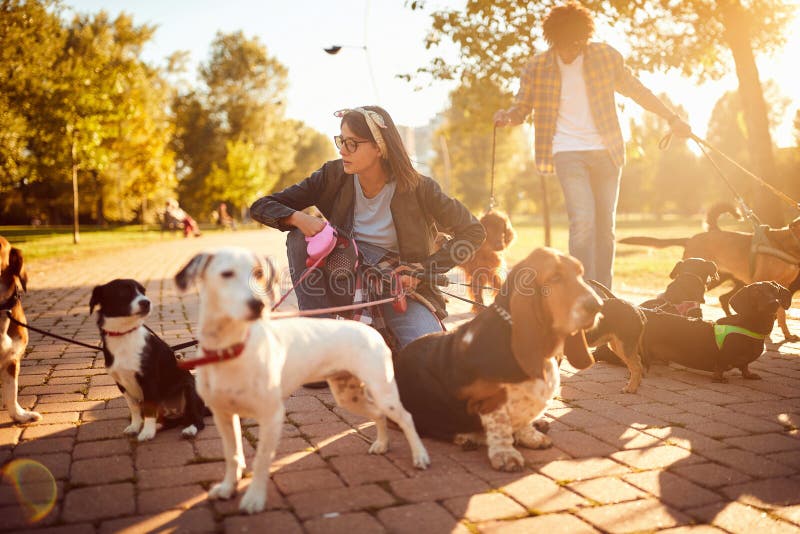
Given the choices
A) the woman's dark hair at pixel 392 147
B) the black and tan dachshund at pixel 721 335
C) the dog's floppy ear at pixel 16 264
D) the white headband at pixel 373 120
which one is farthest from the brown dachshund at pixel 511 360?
the dog's floppy ear at pixel 16 264

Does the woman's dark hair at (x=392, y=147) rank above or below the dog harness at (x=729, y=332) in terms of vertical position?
above

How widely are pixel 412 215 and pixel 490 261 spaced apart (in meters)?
2.89

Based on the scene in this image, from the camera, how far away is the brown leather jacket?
5.02m

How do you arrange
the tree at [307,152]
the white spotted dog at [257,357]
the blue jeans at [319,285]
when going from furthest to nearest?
the tree at [307,152], the blue jeans at [319,285], the white spotted dog at [257,357]

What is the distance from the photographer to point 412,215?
5152 millimetres

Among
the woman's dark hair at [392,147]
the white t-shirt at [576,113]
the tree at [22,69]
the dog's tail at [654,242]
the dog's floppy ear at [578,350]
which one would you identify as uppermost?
the tree at [22,69]

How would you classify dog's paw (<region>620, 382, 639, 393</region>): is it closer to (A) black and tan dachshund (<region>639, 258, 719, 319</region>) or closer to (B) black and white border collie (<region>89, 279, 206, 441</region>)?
(A) black and tan dachshund (<region>639, 258, 719, 319</region>)

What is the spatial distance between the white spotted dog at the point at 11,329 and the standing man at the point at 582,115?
4.37 meters

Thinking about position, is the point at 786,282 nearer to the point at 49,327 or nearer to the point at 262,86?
the point at 49,327

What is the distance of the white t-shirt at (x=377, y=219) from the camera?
17.2 feet

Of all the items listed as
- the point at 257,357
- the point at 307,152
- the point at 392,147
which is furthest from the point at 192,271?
the point at 307,152

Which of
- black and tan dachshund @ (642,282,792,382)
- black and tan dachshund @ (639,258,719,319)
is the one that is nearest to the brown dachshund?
black and tan dachshund @ (642,282,792,382)

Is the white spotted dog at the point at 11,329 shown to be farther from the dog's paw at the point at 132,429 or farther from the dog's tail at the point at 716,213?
the dog's tail at the point at 716,213

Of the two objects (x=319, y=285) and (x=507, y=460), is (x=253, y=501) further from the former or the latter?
(x=319, y=285)
